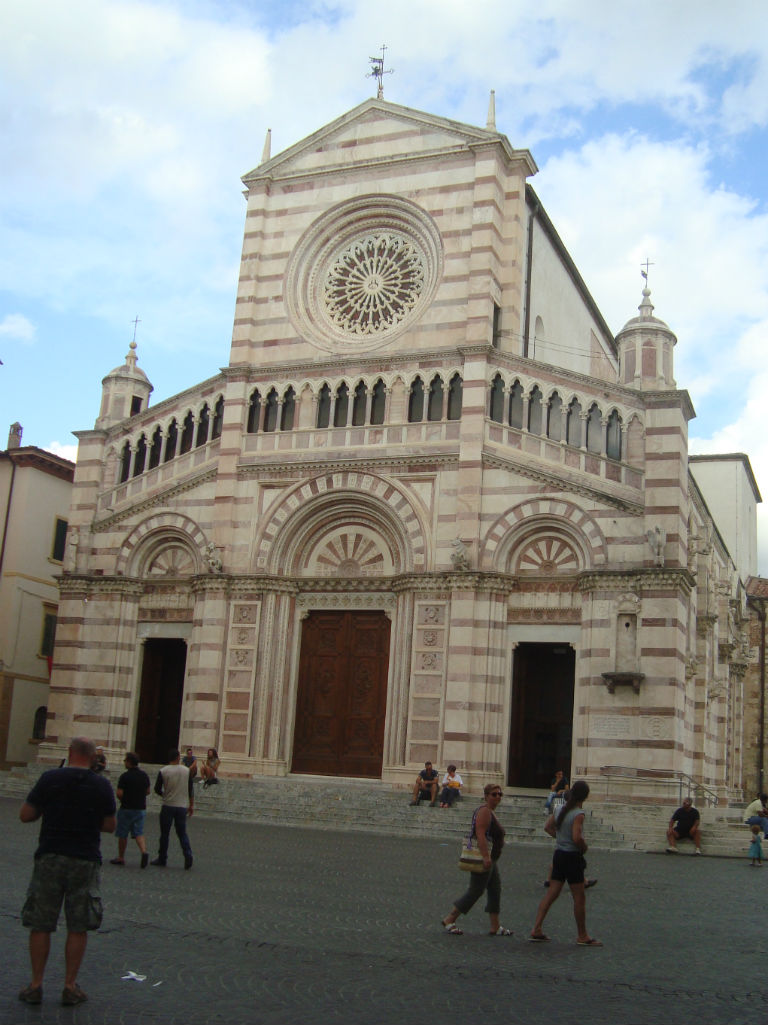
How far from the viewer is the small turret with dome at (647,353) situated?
28.6 meters

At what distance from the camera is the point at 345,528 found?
30.6 metres

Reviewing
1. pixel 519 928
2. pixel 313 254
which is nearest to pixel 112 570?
pixel 313 254

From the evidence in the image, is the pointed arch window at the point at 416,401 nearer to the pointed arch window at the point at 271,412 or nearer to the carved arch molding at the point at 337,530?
the carved arch molding at the point at 337,530

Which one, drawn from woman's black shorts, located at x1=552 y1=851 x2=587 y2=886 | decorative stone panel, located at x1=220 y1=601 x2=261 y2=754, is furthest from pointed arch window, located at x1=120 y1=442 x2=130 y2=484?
woman's black shorts, located at x1=552 y1=851 x2=587 y2=886

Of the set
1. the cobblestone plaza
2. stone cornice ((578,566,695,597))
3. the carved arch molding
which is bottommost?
the cobblestone plaza

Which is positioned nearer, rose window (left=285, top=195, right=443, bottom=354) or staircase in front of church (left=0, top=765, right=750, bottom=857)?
staircase in front of church (left=0, top=765, right=750, bottom=857)

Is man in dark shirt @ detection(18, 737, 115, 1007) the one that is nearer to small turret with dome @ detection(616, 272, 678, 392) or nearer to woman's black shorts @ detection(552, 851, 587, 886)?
woman's black shorts @ detection(552, 851, 587, 886)

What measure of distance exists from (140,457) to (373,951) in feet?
81.9

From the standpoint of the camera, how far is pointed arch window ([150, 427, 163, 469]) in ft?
109

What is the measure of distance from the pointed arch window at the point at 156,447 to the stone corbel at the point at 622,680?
14.2 meters

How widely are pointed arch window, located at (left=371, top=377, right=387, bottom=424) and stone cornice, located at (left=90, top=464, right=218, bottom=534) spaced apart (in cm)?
459

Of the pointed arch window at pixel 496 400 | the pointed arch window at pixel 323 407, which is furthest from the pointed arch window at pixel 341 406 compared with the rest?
the pointed arch window at pixel 496 400

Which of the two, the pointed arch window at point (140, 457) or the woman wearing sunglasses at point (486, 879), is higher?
the pointed arch window at point (140, 457)

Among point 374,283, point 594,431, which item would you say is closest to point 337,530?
point 374,283
